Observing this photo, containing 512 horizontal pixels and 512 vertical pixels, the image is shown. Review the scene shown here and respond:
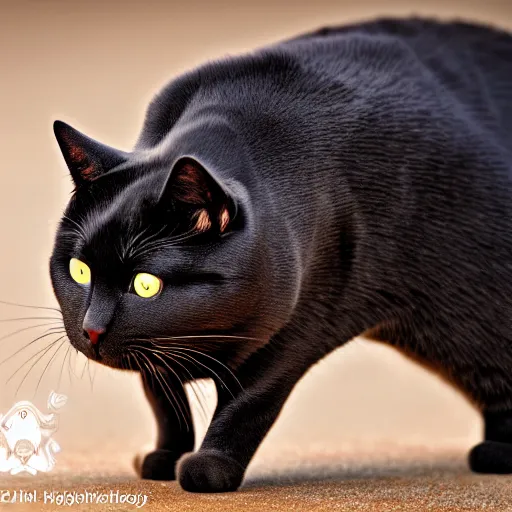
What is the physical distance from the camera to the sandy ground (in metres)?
1.04

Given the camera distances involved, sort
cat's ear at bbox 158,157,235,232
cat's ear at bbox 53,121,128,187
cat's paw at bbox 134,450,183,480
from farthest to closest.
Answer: cat's paw at bbox 134,450,183,480, cat's ear at bbox 53,121,128,187, cat's ear at bbox 158,157,235,232

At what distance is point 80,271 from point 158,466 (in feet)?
1.00

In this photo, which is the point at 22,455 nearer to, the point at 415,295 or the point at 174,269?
the point at 174,269

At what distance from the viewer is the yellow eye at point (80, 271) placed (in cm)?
105

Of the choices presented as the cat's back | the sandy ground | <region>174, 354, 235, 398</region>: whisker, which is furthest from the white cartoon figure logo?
the cat's back

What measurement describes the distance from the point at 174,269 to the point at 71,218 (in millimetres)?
153

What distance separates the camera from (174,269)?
102cm

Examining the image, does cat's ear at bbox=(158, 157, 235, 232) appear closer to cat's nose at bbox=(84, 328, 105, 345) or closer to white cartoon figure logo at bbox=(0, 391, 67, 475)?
cat's nose at bbox=(84, 328, 105, 345)

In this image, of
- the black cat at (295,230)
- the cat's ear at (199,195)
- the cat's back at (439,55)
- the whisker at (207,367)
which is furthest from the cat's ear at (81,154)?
the cat's back at (439,55)

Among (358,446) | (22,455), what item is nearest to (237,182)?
(22,455)

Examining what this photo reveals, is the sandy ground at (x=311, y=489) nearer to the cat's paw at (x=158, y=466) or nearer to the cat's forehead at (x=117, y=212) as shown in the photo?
the cat's paw at (x=158, y=466)

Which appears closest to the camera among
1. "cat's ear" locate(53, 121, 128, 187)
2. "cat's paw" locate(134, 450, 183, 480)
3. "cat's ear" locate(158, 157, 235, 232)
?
"cat's ear" locate(158, 157, 235, 232)

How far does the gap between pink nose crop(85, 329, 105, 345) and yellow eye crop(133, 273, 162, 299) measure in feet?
0.18

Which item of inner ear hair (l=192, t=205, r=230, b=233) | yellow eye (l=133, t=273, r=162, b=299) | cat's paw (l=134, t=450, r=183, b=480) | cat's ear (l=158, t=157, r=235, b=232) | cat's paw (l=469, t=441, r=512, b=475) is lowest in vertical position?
cat's paw (l=469, t=441, r=512, b=475)
